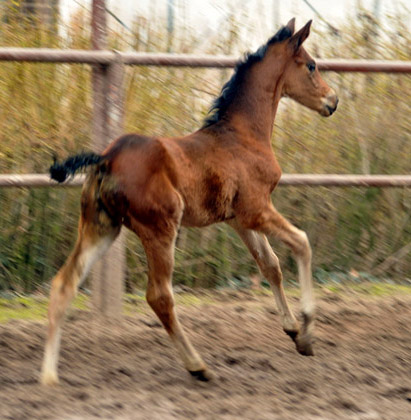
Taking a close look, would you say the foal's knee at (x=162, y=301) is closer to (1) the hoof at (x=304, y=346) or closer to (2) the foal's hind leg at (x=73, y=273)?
(2) the foal's hind leg at (x=73, y=273)

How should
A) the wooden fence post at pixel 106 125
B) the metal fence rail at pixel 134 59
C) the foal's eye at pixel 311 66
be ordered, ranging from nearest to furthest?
the foal's eye at pixel 311 66 → the metal fence rail at pixel 134 59 → the wooden fence post at pixel 106 125

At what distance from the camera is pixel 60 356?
14.5 feet

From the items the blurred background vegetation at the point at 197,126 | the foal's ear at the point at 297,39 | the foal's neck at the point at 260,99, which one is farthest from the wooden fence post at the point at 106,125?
the foal's ear at the point at 297,39

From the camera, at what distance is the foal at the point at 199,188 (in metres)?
3.88

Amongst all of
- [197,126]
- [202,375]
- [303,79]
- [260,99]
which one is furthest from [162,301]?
[197,126]

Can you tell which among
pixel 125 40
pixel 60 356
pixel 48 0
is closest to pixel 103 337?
pixel 60 356

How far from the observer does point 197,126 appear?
637 centimetres

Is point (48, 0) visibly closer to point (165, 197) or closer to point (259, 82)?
point (259, 82)

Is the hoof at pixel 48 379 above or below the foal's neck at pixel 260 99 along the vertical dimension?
below

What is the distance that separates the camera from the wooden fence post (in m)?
5.10

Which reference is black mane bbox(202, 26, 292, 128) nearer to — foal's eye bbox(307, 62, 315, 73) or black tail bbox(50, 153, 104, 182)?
foal's eye bbox(307, 62, 315, 73)

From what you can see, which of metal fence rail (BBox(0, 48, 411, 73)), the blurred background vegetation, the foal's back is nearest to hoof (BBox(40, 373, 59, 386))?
the foal's back

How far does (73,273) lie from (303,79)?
1612mm

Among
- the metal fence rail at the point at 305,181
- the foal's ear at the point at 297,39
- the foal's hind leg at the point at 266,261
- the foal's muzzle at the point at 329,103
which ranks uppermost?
the foal's ear at the point at 297,39
